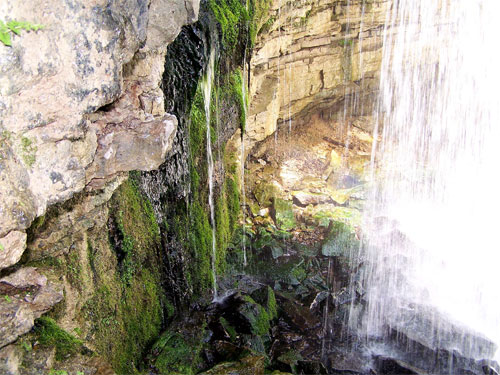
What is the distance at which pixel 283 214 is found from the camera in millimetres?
10445

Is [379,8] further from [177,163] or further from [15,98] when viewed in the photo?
[15,98]

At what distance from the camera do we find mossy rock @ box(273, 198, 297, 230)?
10266 mm

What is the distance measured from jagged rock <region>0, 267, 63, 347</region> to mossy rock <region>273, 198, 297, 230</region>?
7.27 meters

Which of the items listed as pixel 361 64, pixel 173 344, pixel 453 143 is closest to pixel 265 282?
pixel 173 344

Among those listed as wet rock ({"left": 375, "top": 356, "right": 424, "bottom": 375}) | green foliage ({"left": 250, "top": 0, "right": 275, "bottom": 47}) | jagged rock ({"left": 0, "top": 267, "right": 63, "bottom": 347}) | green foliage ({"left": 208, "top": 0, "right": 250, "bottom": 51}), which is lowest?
wet rock ({"left": 375, "top": 356, "right": 424, "bottom": 375})

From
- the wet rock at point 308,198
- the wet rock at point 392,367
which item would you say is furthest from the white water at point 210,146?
the wet rock at point 308,198

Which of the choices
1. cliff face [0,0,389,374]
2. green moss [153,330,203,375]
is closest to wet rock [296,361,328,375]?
green moss [153,330,203,375]

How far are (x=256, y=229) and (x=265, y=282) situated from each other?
1.64 meters

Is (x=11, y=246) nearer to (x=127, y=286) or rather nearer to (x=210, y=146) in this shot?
(x=127, y=286)

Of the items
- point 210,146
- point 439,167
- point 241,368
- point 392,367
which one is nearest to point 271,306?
point 392,367

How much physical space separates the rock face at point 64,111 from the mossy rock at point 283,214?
7.03 meters

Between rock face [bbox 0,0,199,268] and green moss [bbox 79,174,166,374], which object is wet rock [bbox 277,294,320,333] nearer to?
green moss [bbox 79,174,166,374]

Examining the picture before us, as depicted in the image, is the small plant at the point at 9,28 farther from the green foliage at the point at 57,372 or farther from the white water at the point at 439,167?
the white water at the point at 439,167

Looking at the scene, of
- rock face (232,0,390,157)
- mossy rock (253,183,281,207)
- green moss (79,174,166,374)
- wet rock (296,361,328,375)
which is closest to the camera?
green moss (79,174,166,374)
